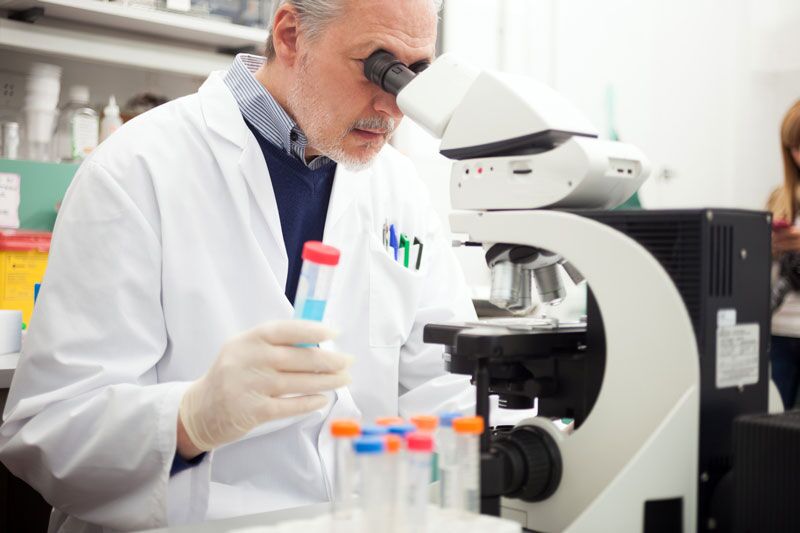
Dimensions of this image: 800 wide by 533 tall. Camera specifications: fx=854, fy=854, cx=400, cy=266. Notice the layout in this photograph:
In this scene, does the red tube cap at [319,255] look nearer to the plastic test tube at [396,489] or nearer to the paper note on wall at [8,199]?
the plastic test tube at [396,489]

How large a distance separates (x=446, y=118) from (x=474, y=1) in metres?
2.35

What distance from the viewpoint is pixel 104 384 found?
1249 mm

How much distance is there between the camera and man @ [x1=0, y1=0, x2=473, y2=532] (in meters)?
1.16

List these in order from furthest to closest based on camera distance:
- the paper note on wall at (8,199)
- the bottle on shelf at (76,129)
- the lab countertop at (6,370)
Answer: the bottle on shelf at (76,129)
the paper note on wall at (8,199)
the lab countertop at (6,370)

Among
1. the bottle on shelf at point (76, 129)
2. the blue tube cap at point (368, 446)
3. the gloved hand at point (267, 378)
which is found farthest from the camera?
the bottle on shelf at point (76, 129)

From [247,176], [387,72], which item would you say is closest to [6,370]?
[247,176]

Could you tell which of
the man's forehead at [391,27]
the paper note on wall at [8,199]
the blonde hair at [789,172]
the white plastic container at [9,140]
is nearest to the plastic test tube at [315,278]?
the man's forehead at [391,27]

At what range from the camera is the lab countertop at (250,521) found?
1.00 metres

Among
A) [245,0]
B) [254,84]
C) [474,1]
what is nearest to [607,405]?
[254,84]

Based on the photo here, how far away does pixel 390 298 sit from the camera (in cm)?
161

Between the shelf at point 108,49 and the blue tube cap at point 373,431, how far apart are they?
6.22 feet

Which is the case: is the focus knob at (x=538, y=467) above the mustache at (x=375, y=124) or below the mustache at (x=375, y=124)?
below

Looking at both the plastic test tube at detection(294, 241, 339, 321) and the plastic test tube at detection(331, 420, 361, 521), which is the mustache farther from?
the plastic test tube at detection(331, 420, 361, 521)

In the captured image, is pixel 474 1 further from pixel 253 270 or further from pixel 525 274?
pixel 525 274
